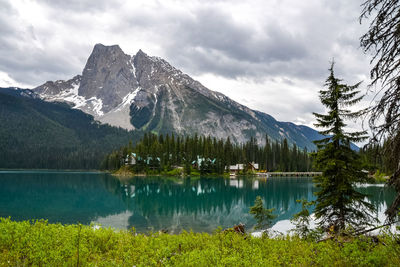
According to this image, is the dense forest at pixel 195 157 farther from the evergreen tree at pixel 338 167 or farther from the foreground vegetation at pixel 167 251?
the foreground vegetation at pixel 167 251

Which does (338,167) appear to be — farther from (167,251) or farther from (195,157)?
(195,157)

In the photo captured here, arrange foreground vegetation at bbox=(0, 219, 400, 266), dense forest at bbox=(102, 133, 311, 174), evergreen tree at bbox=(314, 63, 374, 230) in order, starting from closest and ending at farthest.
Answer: foreground vegetation at bbox=(0, 219, 400, 266)
evergreen tree at bbox=(314, 63, 374, 230)
dense forest at bbox=(102, 133, 311, 174)

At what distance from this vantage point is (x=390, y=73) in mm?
7719

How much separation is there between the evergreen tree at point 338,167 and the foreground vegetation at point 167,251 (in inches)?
382

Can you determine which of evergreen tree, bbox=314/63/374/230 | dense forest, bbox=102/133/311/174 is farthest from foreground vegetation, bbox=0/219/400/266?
dense forest, bbox=102/133/311/174

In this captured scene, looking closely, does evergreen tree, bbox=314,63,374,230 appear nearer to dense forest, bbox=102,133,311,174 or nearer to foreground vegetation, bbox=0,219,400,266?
foreground vegetation, bbox=0,219,400,266

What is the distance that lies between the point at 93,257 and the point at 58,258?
7.28 ft

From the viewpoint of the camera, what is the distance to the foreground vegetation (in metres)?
7.31

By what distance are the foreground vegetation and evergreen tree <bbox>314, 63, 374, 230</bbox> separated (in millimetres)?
9691

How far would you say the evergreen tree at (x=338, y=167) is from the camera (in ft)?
60.3

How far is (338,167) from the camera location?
62.0 feet

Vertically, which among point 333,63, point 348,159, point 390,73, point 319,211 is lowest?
point 319,211

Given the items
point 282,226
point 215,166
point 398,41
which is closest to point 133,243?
point 398,41

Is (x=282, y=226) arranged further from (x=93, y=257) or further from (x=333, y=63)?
(x=93, y=257)
